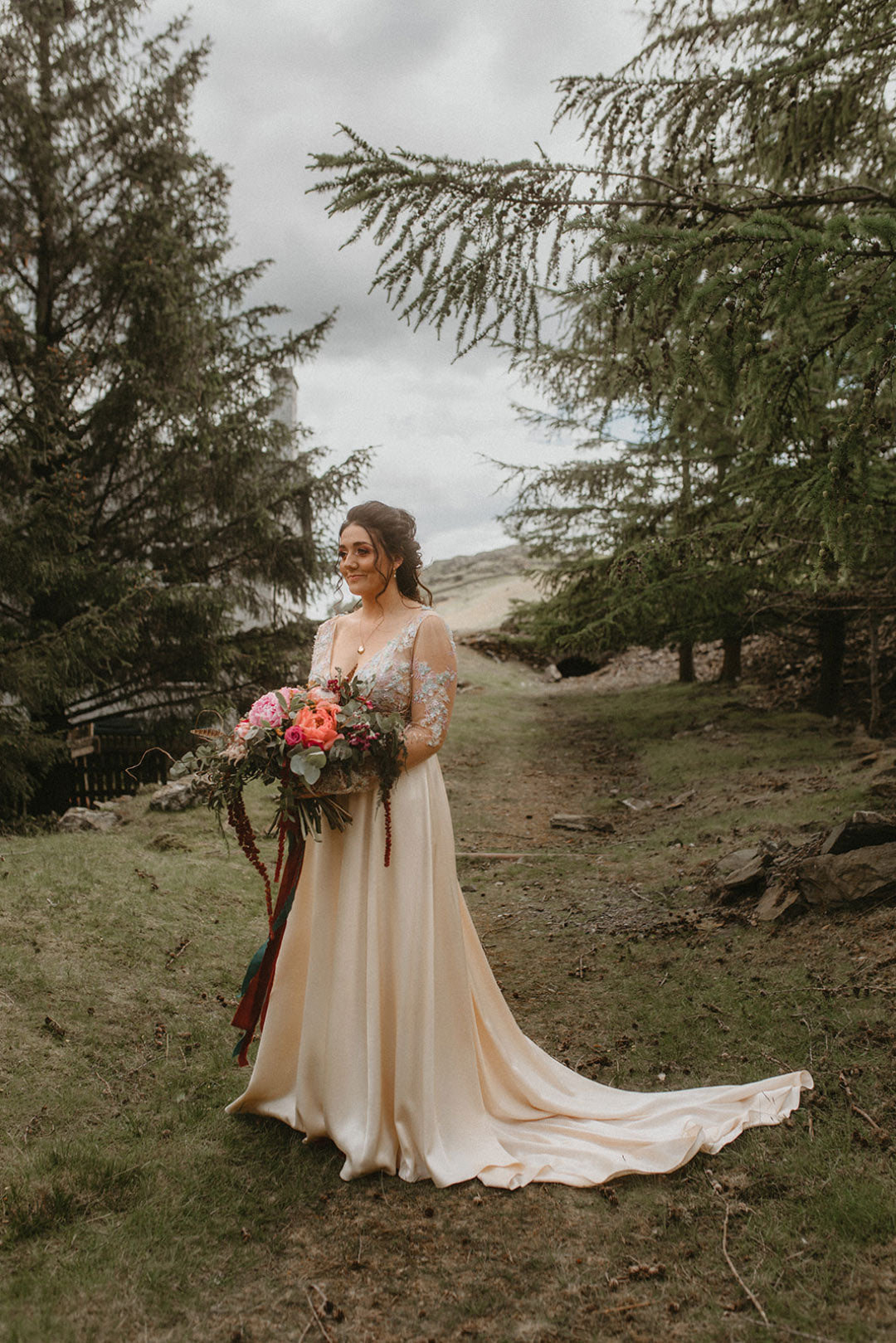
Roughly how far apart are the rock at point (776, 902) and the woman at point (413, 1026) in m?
1.88

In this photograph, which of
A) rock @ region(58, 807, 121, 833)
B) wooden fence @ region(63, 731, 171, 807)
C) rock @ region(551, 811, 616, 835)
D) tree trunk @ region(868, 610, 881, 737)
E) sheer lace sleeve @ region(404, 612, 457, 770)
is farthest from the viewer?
wooden fence @ region(63, 731, 171, 807)

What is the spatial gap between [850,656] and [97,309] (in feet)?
41.3

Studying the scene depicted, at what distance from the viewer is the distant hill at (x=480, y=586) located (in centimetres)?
2822

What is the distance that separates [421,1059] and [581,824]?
242 inches

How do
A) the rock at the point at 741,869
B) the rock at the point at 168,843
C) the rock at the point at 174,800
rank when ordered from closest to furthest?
the rock at the point at 741,869
the rock at the point at 168,843
the rock at the point at 174,800

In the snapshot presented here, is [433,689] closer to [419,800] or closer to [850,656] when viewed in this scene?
[419,800]

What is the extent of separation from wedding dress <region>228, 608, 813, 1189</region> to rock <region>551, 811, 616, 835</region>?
17.7ft

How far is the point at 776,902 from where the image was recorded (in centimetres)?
574

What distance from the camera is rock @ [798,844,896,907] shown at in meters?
5.33

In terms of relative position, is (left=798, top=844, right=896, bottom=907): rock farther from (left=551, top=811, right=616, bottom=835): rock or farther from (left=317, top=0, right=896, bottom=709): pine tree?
(left=551, top=811, right=616, bottom=835): rock

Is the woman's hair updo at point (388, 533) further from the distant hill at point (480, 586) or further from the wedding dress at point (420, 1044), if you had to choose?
the distant hill at point (480, 586)

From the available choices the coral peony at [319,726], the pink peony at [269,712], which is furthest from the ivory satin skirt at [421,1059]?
the pink peony at [269,712]

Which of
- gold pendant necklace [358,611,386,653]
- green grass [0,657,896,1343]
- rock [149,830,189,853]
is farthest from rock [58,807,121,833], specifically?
gold pendant necklace [358,611,386,653]

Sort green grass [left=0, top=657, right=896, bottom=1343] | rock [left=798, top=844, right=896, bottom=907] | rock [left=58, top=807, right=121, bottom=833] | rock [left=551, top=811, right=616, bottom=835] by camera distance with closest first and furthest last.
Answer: green grass [left=0, top=657, right=896, bottom=1343], rock [left=798, top=844, right=896, bottom=907], rock [left=58, top=807, right=121, bottom=833], rock [left=551, top=811, right=616, bottom=835]
